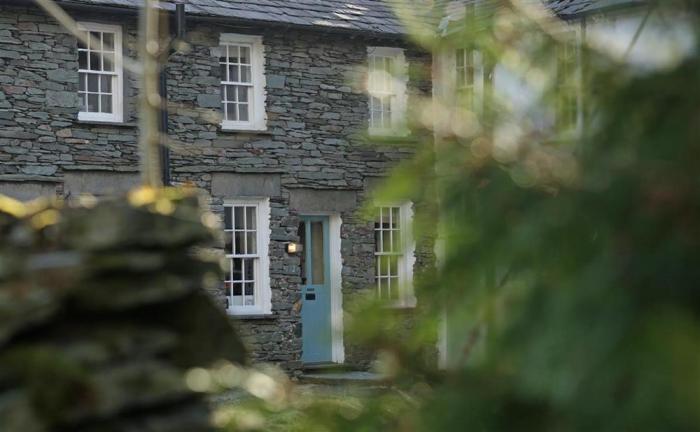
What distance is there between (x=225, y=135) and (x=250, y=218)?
4.69 feet

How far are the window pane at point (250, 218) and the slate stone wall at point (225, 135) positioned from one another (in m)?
0.35

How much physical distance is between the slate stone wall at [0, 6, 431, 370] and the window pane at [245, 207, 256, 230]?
0.35 meters

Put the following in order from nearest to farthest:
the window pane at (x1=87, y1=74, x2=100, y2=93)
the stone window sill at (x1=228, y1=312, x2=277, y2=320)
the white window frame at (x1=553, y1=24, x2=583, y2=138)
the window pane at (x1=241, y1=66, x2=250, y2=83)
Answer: the white window frame at (x1=553, y1=24, x2=583, y2=138), the window pane at (x1=87, y1=74, x2=100, y2=93), the stone window sill at (x1=228, y1=312, x2=277, y2=320), the window pane at (x1=241, y1=66, x2=250, y2=83)

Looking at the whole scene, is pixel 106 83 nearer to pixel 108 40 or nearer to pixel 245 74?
pixel 108 40

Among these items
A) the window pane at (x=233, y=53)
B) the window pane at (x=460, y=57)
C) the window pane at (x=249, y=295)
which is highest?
the window pane at (x=233, y=53)

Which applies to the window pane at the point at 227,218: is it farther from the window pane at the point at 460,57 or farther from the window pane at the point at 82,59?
the window pane at the point at 460,57

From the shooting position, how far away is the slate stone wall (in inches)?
747

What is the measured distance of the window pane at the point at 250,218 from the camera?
2111 cm

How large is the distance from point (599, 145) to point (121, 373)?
26.9 inches

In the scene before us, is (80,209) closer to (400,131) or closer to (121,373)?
(121,373)

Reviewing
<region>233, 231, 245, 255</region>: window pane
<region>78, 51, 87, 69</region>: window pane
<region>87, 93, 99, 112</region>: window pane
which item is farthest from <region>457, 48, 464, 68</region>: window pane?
<region>233, 231, 245, 255</region>: window pane

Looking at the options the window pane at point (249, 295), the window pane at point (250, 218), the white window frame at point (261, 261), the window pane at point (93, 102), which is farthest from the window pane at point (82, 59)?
the window pane at point (249, 295)

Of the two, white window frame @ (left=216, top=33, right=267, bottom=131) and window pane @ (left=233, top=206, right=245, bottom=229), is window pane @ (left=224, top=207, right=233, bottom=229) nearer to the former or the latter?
window pane @ (left=233, top=206, right=245, bottom=229)

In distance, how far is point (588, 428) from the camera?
3.68ft
